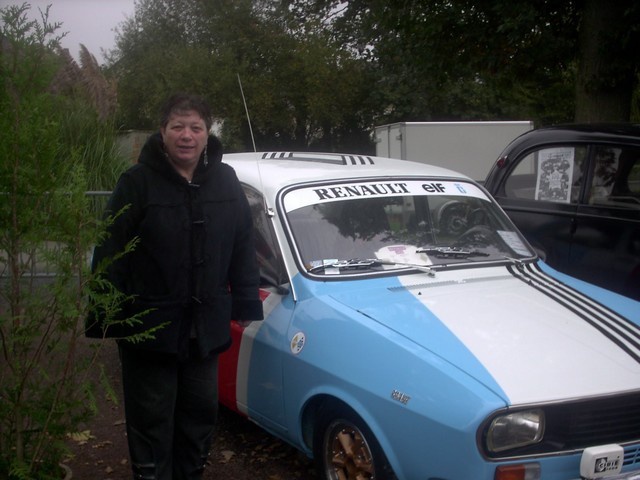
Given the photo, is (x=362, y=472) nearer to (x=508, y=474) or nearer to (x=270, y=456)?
(x=508, y=474)

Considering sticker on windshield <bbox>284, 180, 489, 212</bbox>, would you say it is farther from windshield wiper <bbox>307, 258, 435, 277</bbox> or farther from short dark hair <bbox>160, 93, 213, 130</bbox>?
short dark hair <bbox>160, 93, 213, 130</bbox>

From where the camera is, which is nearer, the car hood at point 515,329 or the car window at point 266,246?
the car hood at point 515,329

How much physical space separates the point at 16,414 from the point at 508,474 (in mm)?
1985

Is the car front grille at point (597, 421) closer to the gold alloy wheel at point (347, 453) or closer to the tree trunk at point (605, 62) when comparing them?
the gold alloy wheel at point (347, 453)

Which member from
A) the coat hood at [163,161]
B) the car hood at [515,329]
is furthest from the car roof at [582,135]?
the coat hood at [163,161]

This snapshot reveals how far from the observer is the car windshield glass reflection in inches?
164

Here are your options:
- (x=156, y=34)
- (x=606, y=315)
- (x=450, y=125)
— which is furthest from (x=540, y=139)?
(x=156, y=34)

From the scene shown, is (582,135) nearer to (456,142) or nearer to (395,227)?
(395,227)

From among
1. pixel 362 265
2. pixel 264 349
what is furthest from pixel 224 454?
pixel 362 265

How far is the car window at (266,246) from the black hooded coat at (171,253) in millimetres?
630

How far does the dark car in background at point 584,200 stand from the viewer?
5367 millimetres

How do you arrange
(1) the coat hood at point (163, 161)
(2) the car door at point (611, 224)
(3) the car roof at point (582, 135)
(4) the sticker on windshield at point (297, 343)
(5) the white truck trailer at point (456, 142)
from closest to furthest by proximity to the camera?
1. (1) the coat hood at point (163, 161)
2. (4) the sticker on windshield at point (297, 343)
3. (2) the car door at point (611, 224)
4. (3) the car roof at point (582, 135)
5. (5) the white truck trailer at point (456, 142)

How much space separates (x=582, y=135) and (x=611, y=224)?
835 mm

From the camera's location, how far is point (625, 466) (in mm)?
3088
